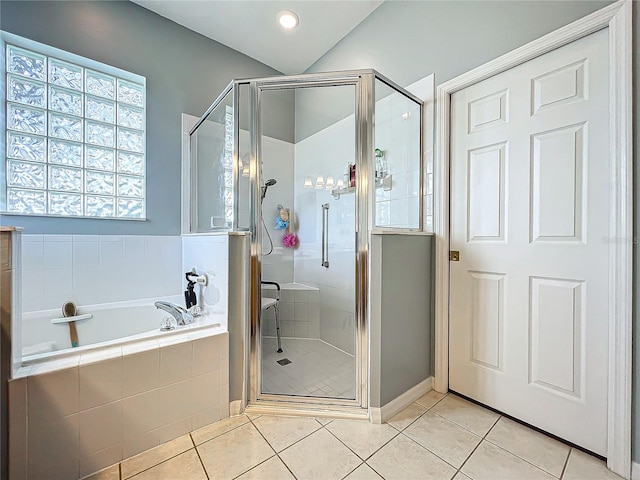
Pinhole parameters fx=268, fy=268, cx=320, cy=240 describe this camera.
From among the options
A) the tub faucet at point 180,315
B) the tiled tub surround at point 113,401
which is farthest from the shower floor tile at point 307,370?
the tub faucet at point 180,315

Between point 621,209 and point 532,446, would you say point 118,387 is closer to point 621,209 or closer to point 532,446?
point 532,446

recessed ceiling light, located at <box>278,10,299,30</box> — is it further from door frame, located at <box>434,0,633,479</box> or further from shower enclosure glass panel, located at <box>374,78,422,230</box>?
door frame, located at <box>434,0,633,479</box>

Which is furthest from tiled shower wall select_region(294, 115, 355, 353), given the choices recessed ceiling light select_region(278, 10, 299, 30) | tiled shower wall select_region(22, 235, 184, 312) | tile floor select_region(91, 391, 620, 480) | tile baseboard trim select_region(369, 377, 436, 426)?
tiled shower wall select_region(22, 235, 184, 312)

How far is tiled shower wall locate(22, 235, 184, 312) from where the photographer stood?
1.81 meters

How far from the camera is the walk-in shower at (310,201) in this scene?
5.30 ft

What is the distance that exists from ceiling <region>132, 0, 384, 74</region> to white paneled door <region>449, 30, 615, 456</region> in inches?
51.7

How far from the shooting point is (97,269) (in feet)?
6.59

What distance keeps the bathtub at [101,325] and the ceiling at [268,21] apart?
2407mm

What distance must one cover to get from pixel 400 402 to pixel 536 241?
119 centimetres

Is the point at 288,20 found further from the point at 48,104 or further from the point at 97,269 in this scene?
the point at 97,269

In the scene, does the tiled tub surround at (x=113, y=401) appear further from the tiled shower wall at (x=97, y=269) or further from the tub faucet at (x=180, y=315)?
the tiled shower wall at (x=97, y=269)

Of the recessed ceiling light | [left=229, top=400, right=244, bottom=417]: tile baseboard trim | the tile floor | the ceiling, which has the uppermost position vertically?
the ceiling

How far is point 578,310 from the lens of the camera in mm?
1293

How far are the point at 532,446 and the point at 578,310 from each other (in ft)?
2.31
